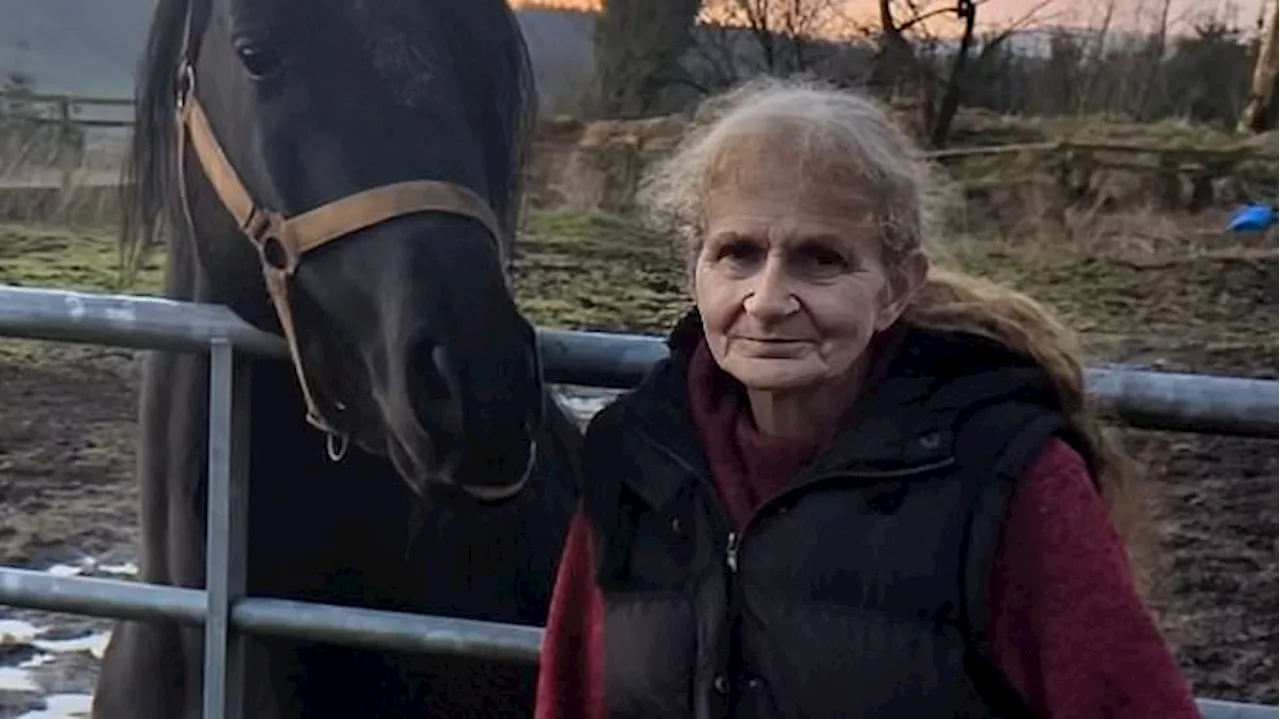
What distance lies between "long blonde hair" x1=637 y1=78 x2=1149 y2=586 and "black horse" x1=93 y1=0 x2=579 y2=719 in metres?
0.45

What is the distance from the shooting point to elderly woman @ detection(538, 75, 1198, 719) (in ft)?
3.84

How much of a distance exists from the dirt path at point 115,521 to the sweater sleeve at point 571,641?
2403 mm

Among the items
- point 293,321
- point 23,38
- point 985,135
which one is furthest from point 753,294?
point 985,135

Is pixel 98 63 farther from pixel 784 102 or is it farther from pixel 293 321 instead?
pixel 784 102

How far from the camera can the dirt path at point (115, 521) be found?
4410 millimetres

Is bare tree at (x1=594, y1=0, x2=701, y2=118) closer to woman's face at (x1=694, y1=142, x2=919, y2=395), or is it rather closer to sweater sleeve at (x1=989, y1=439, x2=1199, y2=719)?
woman's face at (x1=694, y1=142, x2=919, y2=395)

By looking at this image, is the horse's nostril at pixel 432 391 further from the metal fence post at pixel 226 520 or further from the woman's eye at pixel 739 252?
the woman's eye at pixel 739 252

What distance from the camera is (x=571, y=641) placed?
1.40m

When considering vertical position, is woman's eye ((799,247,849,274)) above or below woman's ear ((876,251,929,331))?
above

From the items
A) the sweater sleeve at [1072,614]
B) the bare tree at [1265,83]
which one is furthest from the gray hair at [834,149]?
the bare tree at [1265,83]

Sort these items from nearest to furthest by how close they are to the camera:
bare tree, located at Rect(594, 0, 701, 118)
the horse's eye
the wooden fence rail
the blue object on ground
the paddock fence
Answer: the paddock fence, the horse's eye, bare tree, located at Rect(594, 0, 701, 118), the wooden fence rail, the blue object on ground

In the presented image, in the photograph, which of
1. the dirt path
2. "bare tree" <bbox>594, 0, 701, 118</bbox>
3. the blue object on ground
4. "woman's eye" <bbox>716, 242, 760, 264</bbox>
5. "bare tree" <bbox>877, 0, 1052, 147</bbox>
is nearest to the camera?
"woman's eye" <bbox>716, 242, 760, 264</bbox>

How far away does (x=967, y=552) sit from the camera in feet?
3.88

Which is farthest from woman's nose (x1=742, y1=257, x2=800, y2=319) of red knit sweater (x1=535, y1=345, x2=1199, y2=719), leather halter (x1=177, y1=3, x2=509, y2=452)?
leather halter (x1=177, y1=3, x2=509, y2=452)
